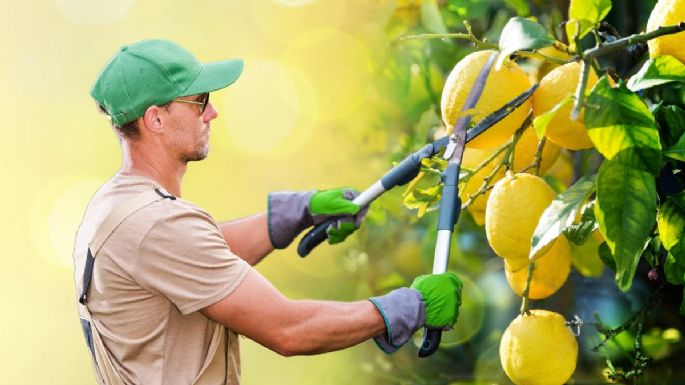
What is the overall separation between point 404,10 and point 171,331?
2.24 feet

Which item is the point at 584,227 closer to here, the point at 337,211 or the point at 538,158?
the point at 538,158

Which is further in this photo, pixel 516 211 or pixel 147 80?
pixel 147 80

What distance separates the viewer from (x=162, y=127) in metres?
1.31

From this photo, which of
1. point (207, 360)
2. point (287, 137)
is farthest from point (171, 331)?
point (287, 137)

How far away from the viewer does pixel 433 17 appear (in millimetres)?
1372

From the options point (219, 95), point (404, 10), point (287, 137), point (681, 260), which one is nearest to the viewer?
point (681, 260)

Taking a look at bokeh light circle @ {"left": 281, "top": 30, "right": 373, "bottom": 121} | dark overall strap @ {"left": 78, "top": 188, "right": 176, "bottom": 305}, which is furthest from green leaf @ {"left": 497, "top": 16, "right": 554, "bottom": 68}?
bokeh light circle @ {"left": 281, "top": 30, "right": 373, "bottom": 121}

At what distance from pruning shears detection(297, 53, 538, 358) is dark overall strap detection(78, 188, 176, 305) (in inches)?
12.9

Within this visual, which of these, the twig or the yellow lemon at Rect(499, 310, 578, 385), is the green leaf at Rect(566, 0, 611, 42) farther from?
the yellow lemon at Rect(499, 310, 578, 385)

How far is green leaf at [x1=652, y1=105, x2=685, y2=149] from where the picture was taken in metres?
0.89

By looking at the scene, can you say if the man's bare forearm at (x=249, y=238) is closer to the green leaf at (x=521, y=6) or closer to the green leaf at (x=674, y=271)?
the green leaf at (x=521, y=6)

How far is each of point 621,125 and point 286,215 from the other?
2.85 ft

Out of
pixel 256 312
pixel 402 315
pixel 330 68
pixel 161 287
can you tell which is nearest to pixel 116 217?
pixel 161 287

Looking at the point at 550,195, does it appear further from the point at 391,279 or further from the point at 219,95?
the point at 219,95
